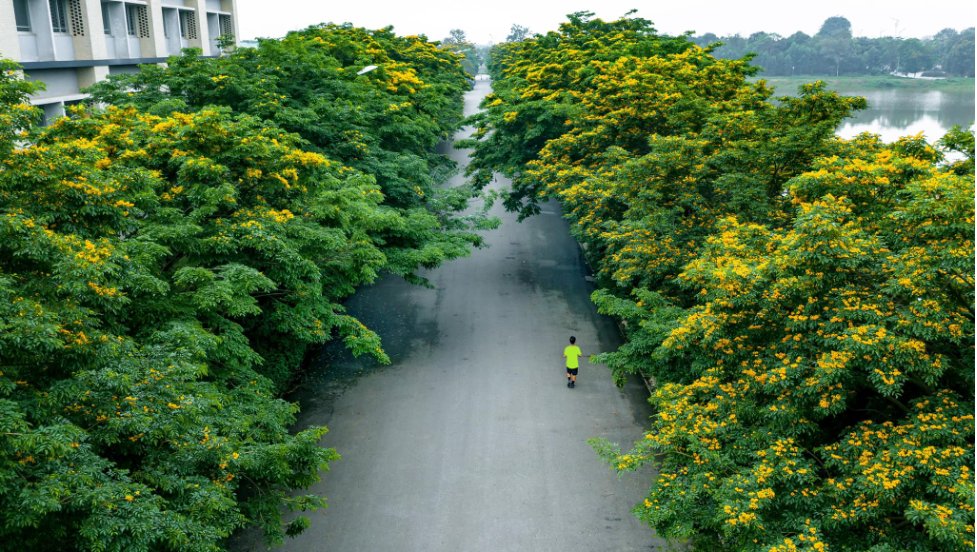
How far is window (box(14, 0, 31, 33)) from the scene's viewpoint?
1566 centimetres

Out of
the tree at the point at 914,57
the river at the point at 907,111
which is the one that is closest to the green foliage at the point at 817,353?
the river at the point at 907,111

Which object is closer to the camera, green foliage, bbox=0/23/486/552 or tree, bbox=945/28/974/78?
green foliage, bbox=0/23/486/552

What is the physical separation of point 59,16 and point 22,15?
5.36 feet

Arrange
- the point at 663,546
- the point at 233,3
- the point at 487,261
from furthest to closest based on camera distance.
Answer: the point at 233,3 → the point at 487,261 → the point at 663,546

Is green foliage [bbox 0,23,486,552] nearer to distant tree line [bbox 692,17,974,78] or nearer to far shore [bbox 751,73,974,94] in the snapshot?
distant tree line [bbox 692,17,974,78]

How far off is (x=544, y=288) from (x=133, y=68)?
15.0 metres

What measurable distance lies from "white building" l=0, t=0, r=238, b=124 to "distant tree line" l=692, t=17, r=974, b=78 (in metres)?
19.0

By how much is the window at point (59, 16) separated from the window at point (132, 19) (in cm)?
404

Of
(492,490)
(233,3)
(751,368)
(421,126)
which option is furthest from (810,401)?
(233,3)

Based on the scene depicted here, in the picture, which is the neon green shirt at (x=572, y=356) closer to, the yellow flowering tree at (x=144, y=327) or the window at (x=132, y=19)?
the yellow flowering tree at (x=144, y=327)

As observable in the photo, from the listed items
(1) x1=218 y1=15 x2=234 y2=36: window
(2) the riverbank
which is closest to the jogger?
(2) the riverbank

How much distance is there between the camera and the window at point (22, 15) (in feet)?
51.4

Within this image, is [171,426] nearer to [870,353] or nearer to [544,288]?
[870,353]

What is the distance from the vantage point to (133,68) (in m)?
21.0
